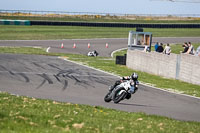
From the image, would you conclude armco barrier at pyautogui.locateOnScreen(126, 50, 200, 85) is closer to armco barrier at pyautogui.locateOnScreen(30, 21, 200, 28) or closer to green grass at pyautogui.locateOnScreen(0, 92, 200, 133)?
green grass at pyautogui.locateOnScreen(0, 92, 200, 133)

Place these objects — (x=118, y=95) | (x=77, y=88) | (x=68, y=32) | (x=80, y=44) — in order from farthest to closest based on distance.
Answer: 1. (x=68, y=32)
2. (x=80, y=44)
3. (x=77, y=88)
4. (x=118, y=95)

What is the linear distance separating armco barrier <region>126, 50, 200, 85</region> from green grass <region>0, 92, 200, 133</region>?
38.3 ft

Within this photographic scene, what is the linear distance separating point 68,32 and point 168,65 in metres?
39.3

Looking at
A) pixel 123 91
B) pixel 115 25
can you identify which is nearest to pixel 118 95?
pixel 123 91

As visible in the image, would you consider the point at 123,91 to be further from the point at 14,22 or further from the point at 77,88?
the point at 14,22

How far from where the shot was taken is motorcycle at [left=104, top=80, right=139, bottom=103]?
55.6 feet

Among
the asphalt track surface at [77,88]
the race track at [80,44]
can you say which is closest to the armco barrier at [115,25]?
the race track at [80,44]

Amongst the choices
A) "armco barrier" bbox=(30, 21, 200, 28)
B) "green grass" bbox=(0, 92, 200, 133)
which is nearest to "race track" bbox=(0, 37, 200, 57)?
"armco barrier" bbox=(30, 21, 200, 28)

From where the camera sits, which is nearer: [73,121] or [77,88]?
[73,121]

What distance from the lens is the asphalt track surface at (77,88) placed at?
16812mm

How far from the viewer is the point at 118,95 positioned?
17.4m

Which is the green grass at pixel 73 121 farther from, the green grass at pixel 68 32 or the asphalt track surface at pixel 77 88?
the green grass at pixel 68 32

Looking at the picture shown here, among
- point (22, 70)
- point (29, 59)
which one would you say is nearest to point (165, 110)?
point (22, 70)

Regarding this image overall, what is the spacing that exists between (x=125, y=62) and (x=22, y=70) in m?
9.41
